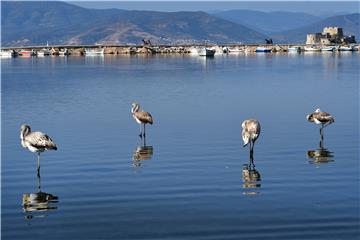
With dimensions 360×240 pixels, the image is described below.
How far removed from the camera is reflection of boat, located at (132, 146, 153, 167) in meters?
23.6

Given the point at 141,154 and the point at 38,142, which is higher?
the point at 38,142

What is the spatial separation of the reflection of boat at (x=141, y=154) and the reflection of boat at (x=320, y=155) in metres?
5.26

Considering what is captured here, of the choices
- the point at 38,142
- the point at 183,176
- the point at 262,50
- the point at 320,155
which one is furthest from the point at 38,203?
the point at 262,50

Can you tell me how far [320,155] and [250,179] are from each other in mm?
4644

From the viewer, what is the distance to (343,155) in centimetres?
2394

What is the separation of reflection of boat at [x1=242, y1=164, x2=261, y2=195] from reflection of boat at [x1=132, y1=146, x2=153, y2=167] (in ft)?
11.5

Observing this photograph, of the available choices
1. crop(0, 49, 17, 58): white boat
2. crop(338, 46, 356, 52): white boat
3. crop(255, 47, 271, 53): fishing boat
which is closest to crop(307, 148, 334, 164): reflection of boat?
crop(0, 49, 17, 58): white boat

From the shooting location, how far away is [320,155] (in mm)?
24047

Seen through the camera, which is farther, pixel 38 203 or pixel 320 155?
pixel 320 155

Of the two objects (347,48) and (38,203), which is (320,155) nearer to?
(38,203)

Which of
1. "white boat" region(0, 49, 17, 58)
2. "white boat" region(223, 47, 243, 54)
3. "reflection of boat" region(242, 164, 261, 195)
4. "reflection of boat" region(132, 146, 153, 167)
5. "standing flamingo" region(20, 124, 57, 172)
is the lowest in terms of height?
"reflection of boat" region(242, 164, 261, 195)

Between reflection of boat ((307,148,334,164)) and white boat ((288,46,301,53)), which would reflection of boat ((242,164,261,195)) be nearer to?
reflection of boat ((307,148,334,164))

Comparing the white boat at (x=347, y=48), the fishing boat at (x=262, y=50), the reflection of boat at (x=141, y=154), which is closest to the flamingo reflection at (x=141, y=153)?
the reflection of boat at (x=141, y=154)

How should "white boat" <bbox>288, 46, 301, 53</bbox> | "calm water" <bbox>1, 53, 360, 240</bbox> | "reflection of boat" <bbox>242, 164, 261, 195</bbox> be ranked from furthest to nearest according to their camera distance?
"white boat" <bbox>288, 46, 301, 53</bbox> → "reflection of boat" <bbox>242, 164, 261, 195</bbox> → "calm water" <bbox>1, 53, 360, 240</bbox>
